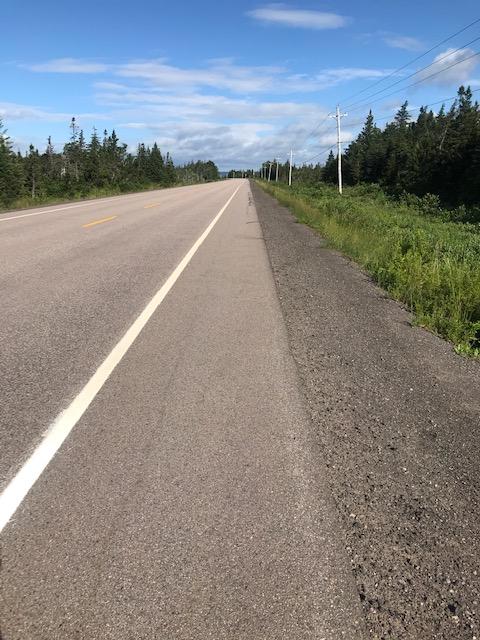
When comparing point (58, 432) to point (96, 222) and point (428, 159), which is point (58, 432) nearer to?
point (96, 222)

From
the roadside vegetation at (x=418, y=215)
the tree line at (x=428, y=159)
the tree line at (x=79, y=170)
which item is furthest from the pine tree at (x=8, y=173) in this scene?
the tree line at (x=428, y=159)

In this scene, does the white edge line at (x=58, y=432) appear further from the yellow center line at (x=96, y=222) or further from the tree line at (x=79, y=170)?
the tree line at (x=79, y=170)

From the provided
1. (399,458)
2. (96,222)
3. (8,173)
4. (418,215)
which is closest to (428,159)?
(418,215)

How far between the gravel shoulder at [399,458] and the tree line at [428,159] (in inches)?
1666

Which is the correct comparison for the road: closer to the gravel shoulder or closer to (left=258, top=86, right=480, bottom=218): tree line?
the gravel shoulder

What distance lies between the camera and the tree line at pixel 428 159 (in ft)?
175

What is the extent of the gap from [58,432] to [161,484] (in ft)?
3.21

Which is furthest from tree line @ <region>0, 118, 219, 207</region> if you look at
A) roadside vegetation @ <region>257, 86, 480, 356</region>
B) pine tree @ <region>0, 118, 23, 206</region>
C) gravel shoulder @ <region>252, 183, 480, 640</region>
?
gravel shoulder @ <region>252, 183, 480, 640</region>

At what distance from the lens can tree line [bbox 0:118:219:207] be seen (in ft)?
148

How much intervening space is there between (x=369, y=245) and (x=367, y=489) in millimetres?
10706

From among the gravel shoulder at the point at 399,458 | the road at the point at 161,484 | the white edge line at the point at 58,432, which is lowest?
the gravel shoulder at the point at 399,458

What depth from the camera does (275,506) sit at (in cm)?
288

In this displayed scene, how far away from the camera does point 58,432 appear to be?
358 cm

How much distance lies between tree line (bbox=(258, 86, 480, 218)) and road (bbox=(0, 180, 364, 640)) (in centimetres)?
4363
